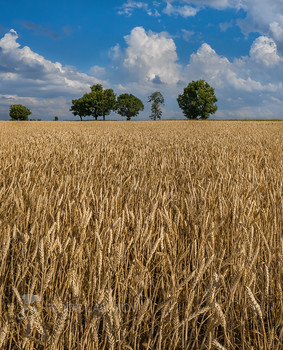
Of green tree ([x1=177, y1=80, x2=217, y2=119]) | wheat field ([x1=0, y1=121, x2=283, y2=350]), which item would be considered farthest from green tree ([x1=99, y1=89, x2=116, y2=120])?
wheat field ([x1=0, y1=121, x2=283, y2=350])

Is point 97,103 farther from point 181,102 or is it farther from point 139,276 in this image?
point 139,276

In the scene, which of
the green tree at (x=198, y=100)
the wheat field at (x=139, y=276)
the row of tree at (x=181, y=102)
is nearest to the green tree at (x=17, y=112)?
the row of tree at (x=181, y=102)

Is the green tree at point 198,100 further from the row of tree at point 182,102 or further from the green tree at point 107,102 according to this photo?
the green tree at point 107,102

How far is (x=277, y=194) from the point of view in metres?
2.56

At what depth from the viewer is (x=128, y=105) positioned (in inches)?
2965

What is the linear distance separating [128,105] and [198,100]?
2145 centimetres

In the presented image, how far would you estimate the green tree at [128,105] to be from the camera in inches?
2948

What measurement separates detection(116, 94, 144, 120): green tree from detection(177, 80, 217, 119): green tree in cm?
1616

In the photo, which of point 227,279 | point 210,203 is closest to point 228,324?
point 227,279

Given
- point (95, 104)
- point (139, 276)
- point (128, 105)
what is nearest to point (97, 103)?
point (95, 104)

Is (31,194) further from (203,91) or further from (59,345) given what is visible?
(203,91)

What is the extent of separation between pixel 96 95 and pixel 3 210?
63963 mm

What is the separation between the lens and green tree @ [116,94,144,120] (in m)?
74.9

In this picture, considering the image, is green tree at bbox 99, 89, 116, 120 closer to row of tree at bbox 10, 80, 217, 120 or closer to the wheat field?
row of tree at bbox 10, 80, 217, 120
